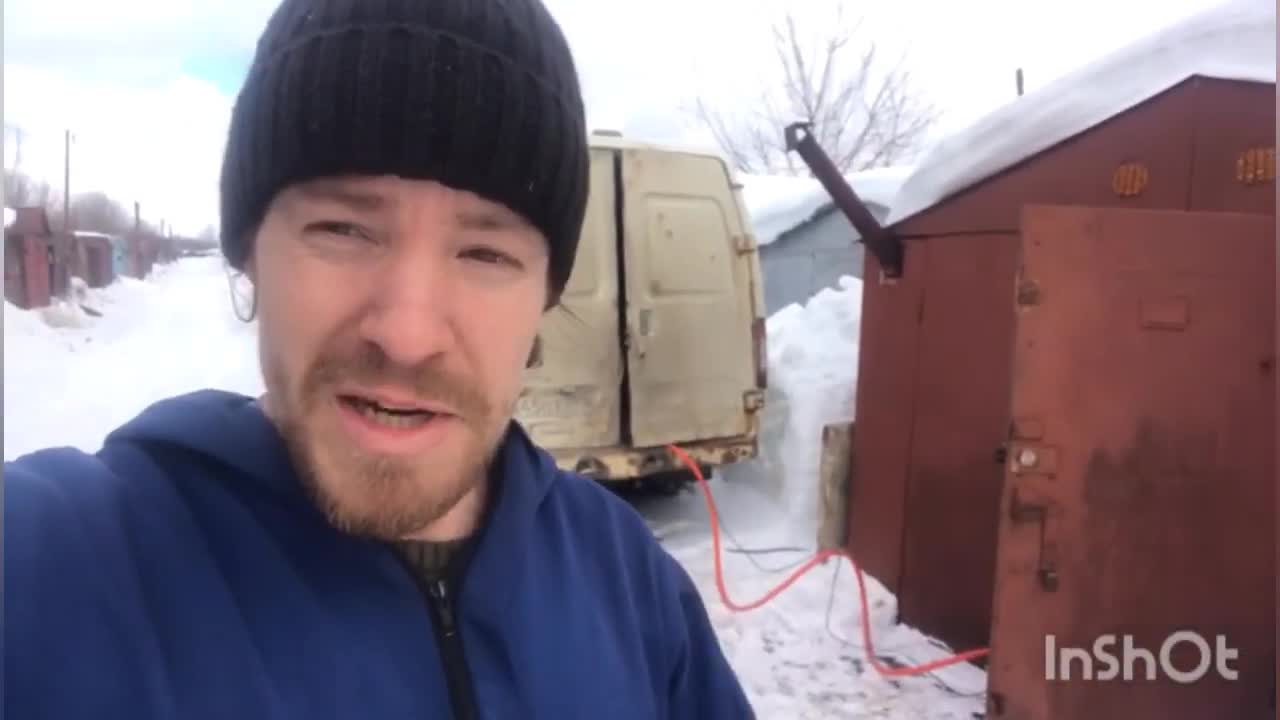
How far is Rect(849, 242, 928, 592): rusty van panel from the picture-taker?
4.84 meters

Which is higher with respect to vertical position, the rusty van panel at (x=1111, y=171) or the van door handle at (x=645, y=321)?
the rusty van panel at (x=1111, y=171)

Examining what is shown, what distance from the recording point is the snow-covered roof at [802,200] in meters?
11.3

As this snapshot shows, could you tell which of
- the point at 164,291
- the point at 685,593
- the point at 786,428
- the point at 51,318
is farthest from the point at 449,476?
the point at 164,291

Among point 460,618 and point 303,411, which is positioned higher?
point 303,411

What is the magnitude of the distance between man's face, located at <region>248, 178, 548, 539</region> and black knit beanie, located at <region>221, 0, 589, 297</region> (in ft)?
0.12

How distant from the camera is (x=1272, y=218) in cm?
343

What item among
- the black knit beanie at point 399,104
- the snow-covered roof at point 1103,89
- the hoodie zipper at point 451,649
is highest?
the snow-covered roof at point 1103,89

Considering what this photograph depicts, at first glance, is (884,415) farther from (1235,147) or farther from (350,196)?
(350,196)

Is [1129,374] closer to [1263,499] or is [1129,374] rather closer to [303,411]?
[1263,499]

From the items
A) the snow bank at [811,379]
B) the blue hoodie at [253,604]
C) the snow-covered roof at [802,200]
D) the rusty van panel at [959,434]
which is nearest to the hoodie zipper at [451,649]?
the blue hoodie at [253,604]

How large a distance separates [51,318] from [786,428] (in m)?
6.79

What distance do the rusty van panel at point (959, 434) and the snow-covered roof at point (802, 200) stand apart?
655 cm

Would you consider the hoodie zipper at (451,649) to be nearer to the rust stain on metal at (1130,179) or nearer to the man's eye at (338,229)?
the man's eye at (338,229)

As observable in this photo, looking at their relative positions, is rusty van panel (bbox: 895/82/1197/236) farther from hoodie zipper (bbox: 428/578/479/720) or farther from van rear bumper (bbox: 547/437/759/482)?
hoodie zipper (bbox: 428/578/479/720)
